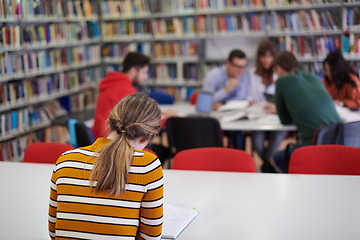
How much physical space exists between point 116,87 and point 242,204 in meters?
1.59

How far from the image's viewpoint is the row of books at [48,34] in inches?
149

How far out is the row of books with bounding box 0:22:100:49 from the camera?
379 centimetres

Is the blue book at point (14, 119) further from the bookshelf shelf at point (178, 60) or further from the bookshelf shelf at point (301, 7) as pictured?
the bookshelf shelf at point (301, 7)

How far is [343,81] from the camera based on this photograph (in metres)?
3.34

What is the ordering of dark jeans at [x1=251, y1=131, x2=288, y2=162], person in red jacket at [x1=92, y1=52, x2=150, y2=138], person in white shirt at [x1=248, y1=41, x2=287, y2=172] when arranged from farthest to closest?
person in white shirt at [x1=248, y1=41, x2=287, y2=172] < dark jeans at [x1=251, y1=131, x2=288, y2=162] < person in red jacket at [x1=92, y1=52, x2=150, y2=138]

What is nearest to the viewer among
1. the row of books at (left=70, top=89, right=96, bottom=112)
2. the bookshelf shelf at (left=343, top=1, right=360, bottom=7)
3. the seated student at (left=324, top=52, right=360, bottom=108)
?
the seated student at (left=324, top=52, right=360, bottom=108)

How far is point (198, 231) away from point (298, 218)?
0.38m

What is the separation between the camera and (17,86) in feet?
13.1

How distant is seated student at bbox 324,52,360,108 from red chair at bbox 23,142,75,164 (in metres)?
2.33

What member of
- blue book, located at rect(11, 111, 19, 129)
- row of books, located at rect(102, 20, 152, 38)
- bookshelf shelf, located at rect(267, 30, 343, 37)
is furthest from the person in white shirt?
blue book, located at rect(11, 111, 19, 129)

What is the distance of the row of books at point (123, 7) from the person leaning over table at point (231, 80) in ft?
6.01

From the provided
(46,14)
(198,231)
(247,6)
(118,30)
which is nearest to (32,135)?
(46,14)

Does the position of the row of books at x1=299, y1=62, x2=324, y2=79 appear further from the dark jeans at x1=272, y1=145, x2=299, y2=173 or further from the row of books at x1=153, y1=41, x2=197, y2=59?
the dark jeans at x1=272, y1=145, x2=299, y2=173

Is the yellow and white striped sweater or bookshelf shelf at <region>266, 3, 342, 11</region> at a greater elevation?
bookshelf shelf at <region>266, 3, 342, 11</region>
